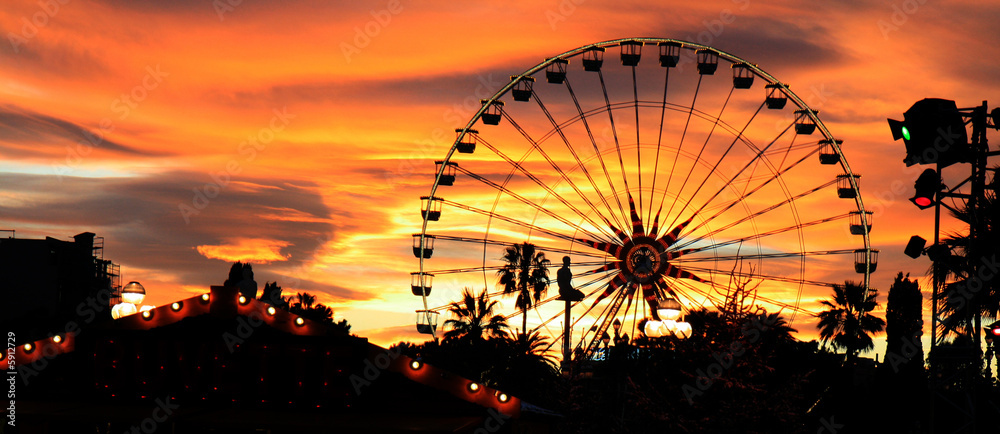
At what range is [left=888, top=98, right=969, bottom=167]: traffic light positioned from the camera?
656 inches

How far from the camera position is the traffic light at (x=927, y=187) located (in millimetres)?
16844

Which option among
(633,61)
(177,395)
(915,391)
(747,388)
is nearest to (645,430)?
(747,388)

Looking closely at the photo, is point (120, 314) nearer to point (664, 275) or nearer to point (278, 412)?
point (278, 412)

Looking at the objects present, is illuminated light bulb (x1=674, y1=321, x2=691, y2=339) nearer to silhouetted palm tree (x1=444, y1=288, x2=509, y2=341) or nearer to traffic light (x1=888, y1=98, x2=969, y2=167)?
traffic light (x1=888, y1=98, x2=969, y2=167)

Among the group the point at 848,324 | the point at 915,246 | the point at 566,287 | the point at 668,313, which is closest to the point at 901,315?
the point at 848,324

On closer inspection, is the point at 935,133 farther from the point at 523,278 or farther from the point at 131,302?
the point at 523,278

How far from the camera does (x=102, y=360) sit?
18.8 meters

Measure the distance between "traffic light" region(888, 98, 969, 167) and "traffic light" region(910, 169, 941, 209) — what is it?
0.23 m

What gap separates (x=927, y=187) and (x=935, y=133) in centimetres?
90

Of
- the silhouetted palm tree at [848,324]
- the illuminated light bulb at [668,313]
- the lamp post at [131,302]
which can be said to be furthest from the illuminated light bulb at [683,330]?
the silhouetted palm tree at [848,324]

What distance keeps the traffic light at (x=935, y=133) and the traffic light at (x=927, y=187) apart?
9.0 inches

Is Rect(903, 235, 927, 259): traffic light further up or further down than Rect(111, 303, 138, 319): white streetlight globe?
further down

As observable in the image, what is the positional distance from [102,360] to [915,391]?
30709 millimetres

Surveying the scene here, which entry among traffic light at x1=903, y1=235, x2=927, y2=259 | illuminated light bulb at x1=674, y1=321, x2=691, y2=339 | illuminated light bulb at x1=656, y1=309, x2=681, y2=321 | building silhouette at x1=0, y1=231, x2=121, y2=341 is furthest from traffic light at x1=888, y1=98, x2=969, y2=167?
building silhouette at x1=0, y1=231, x2=121, y2=341
